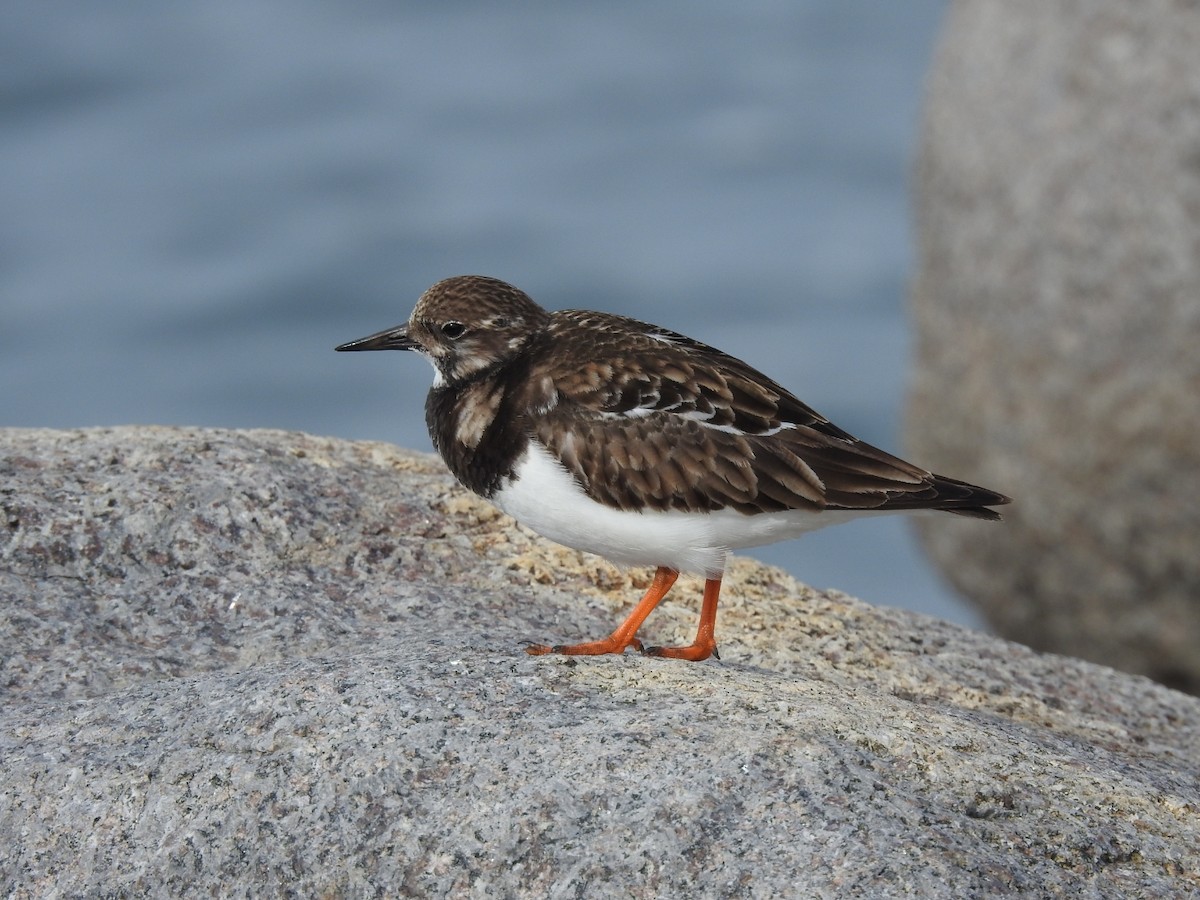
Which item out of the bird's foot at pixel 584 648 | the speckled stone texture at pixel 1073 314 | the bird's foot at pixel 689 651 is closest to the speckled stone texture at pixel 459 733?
the bird's foot at pixel 584 648

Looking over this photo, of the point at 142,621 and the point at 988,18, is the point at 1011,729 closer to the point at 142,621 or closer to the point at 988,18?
the point at 142,621

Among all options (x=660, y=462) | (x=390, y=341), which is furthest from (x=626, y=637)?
(x=390, y=341)

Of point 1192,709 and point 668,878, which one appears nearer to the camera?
point 668,878

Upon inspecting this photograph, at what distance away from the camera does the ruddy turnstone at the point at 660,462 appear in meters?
5.22

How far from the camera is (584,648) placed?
17.1 feet

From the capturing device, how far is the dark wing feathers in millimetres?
5215

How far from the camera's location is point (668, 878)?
13.3 feet

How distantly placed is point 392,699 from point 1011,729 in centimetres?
209

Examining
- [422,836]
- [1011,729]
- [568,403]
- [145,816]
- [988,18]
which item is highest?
[988,18]

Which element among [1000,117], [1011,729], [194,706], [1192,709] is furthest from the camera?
[1000,117]

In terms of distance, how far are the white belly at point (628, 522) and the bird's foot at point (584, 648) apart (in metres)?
0.30

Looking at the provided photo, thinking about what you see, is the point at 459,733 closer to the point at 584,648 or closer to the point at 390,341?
the point at 584,648

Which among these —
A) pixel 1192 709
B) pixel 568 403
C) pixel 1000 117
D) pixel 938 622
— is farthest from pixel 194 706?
pixel 1000 117

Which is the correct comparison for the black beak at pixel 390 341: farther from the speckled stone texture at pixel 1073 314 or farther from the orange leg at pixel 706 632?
the speckled stone texture at pixel 1073 314
